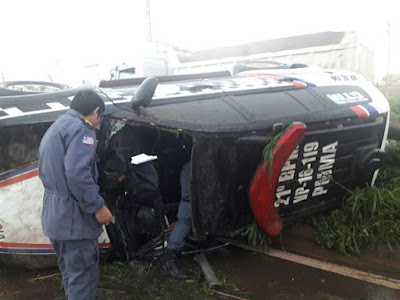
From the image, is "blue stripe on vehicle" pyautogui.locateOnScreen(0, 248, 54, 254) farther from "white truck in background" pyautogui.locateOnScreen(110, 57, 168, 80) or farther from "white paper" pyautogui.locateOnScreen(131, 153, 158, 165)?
"white truck in background" pyautogui.locateOnScreen(110, 57, 168, 80)

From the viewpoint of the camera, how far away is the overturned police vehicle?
95.8 inches

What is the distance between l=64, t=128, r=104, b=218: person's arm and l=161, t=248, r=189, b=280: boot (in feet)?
3.33

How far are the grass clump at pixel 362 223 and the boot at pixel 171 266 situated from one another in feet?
4.40

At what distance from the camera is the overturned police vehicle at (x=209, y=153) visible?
7.98 feet

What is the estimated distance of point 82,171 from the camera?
1895mm

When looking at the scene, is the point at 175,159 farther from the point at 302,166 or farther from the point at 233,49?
the point at 233,49

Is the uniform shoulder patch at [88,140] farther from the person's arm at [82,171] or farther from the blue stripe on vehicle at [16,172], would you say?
the blue stripe on vehicle at [16,172]

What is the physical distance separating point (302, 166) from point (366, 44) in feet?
23.9

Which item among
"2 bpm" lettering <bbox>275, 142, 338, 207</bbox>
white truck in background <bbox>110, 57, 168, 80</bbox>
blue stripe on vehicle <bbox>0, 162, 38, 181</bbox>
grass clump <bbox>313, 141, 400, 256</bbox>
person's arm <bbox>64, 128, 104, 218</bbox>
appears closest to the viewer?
person's arm <bbox>64, 128, 104, 218</bbox>

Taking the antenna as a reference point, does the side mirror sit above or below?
below

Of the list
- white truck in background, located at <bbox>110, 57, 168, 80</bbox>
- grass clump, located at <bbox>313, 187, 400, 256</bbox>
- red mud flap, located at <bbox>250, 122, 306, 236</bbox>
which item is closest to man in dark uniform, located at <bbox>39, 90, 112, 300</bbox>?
red mud flap, located at <bbox>250, 122, 306, 236</bbox>

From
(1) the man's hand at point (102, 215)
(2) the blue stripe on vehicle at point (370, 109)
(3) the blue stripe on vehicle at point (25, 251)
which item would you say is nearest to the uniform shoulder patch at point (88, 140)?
(1) the man's hand at point (102, 215)

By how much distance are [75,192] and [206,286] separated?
1.28 m

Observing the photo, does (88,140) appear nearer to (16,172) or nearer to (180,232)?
(16,172)
